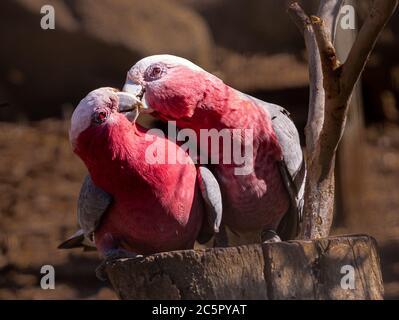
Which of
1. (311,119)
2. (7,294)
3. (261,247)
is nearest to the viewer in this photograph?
(261,247)

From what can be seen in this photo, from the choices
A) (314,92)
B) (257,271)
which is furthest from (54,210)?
(257,271)

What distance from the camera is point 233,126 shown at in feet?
9.68

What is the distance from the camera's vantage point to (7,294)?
5.57 metres

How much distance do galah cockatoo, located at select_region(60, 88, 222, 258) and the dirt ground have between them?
2444 mm

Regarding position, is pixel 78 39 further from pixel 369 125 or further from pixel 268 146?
pixel 268 146

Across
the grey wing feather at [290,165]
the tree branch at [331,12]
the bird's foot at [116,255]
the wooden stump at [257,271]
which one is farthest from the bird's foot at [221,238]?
the tree branch at [331,12]

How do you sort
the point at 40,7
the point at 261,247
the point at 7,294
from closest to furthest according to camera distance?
the point at 261,247, the point at 7,294, the point at 40,7

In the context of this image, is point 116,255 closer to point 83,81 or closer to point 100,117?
point 100,117

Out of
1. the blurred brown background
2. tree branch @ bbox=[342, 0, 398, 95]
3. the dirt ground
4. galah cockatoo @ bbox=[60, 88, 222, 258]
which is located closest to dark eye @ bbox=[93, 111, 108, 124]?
galah cockatoo @ bbox=[60, 88, 222, 258]

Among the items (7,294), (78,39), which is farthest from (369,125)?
(7,294)

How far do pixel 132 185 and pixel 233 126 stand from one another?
0.38 m

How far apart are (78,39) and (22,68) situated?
0.50 metres
